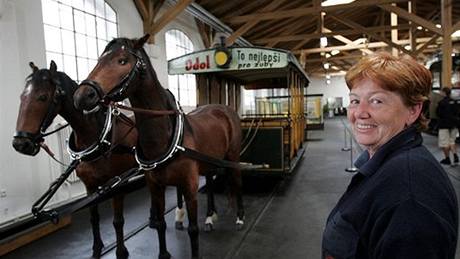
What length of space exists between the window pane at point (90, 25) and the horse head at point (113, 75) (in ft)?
12.5

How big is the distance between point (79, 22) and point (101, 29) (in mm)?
541

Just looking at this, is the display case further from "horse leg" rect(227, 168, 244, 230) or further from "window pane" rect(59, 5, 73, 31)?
"window pane" rect(59, 5, 73, 31)

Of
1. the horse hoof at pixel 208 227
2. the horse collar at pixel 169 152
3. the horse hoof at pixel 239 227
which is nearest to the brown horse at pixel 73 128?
the horse collar at pixel 169 152

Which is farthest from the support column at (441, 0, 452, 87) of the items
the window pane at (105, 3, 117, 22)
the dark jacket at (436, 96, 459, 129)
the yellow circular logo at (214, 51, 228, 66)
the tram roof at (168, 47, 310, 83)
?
the window pane at (105, 3, 117, 22)

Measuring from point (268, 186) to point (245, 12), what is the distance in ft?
21.9

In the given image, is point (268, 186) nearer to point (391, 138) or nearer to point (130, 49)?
point (130, 49)

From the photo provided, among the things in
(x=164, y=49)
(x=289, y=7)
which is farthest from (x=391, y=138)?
(x=289, y=7)

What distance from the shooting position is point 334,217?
39.2 inches

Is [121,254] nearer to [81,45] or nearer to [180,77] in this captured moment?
[81,45]

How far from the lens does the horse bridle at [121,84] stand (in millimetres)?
1881

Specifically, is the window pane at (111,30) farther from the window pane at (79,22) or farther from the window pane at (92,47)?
the window pane at (79,22)

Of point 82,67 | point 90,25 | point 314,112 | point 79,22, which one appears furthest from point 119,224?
point 314,112

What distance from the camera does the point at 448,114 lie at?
649 centimetres

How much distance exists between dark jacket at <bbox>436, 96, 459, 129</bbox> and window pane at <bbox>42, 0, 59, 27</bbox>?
7.53m
